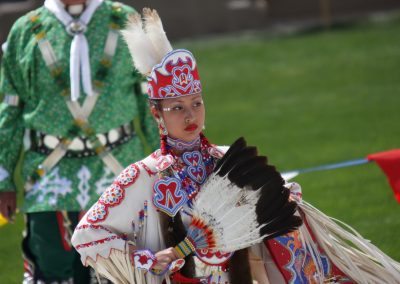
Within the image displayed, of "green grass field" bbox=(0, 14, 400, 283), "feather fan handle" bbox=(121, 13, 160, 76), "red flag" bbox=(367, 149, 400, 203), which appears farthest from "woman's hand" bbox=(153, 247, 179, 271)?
"green grass field" bbox=(0, 14, 400, 283)

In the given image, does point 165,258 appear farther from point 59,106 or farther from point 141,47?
point 59,106

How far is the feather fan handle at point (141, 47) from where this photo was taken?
4.50 meters

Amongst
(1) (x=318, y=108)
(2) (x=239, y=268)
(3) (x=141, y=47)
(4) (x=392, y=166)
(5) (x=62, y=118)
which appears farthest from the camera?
(1) (x=318, y=108)

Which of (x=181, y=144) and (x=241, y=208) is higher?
(x=181, y=144)

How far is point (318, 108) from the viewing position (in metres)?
13.0

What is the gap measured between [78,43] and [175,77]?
1.48m

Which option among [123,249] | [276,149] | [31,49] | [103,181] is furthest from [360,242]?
[276,149]

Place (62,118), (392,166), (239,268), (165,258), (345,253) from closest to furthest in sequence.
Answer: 1. (165,258)
2. (239,268)
3. (345,253)
4. (62,118)
5. (392,166)

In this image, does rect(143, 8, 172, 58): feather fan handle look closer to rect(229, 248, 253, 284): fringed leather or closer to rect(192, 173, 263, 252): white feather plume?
rect(192, 173, 263, 252): white feather plume

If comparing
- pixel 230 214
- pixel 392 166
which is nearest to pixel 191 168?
pixel 230 214

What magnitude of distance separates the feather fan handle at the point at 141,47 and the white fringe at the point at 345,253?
2.97 feet

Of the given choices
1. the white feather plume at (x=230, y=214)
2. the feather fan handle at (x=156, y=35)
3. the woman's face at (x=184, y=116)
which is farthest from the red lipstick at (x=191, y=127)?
the feather fan handle at (x=156, y=35)

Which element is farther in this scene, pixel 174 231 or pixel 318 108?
pixel 318 108

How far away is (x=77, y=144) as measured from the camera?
5.81m
